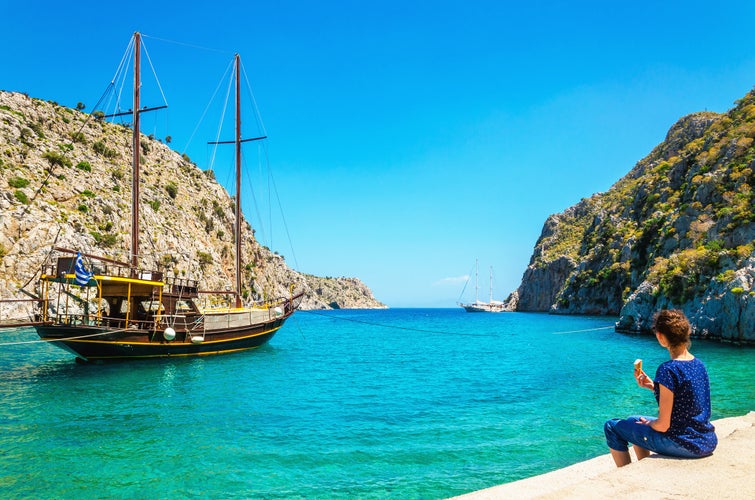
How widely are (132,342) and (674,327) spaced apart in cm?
2849

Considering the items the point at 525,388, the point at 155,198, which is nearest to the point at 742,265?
the point at 525,388

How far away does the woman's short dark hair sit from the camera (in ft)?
16.0

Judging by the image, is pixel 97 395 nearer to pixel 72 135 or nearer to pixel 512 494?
pixel 512 494

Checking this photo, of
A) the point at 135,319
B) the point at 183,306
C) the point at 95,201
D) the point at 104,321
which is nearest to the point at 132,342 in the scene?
the point at 135,319

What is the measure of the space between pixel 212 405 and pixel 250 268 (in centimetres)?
7711

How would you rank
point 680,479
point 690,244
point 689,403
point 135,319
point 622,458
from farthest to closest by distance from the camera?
point 690,244 → point 135,319 → point 622,458 → point 689,403 → point 680,479

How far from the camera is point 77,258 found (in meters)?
22.5

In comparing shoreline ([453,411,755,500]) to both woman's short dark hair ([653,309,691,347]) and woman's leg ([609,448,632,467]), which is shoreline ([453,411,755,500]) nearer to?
woman's leg ([609,448,632,467])

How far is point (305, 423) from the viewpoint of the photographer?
13867 mm

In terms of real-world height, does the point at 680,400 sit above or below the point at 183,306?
below

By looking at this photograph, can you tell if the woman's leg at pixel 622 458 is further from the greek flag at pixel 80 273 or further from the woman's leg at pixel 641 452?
the greek flag at pixel 80 273

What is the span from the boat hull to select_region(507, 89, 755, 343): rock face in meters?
36.2

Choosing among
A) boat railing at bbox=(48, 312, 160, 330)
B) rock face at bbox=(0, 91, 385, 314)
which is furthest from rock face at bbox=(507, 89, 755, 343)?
rock face at bbox=(0, 91, 385, 314)

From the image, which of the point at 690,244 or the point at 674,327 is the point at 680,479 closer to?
the point at 674,327
